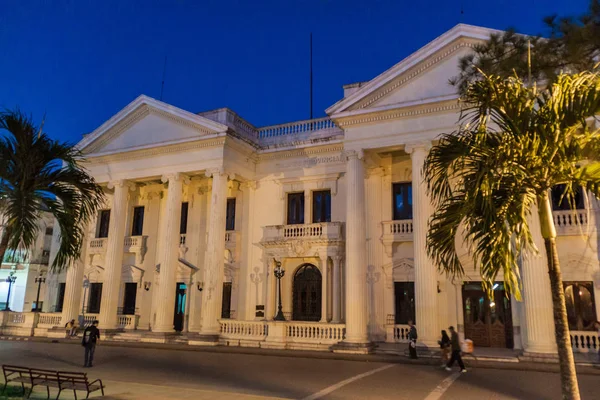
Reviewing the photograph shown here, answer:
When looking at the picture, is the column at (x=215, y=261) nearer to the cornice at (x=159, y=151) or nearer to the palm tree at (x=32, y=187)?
the cornice at (x=159, y=151)

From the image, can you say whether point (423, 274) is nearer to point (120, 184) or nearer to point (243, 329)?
point (243, 329)

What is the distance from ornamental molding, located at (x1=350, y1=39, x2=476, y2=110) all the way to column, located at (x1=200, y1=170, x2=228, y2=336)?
7313 millimetres

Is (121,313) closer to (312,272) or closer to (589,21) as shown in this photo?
(312,272)

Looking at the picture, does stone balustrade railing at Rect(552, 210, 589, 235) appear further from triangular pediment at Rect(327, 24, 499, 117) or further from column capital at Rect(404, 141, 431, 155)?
triangular pediment at Rect(327, 24, 499, 117)

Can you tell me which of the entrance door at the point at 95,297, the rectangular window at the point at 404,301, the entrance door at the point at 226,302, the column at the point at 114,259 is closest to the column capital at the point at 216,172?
the column at the point at 114,259

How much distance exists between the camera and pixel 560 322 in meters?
6.06

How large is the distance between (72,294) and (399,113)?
61.2ft

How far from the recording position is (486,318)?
19.0 m

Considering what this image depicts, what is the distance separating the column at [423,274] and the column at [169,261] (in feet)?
38.0

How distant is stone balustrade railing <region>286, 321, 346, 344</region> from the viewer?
62.2 feet

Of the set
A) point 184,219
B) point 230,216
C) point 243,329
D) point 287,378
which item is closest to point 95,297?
point 184,219

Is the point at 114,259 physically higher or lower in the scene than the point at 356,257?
higher

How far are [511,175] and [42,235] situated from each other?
3761cm

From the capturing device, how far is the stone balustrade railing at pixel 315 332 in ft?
62.2
